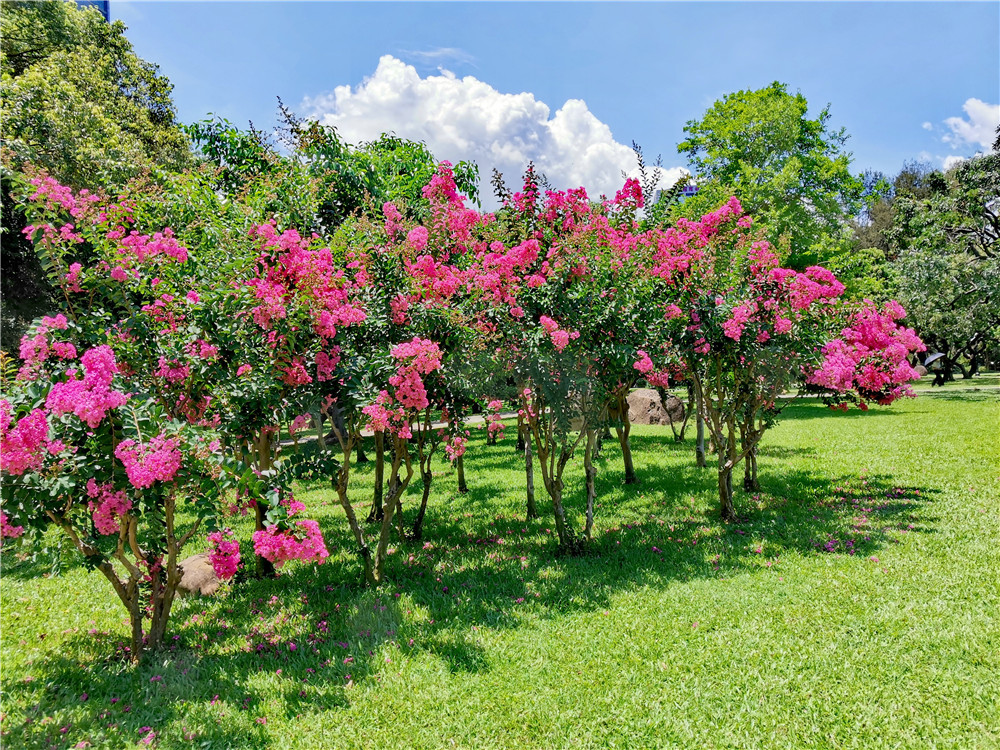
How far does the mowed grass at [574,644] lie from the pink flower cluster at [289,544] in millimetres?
1069

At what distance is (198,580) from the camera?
6.27 meters

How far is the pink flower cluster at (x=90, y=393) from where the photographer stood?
347 cm

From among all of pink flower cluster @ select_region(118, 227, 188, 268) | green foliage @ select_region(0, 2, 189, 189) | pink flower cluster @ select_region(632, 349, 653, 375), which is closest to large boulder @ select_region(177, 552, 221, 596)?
pink flower cluster @ select_region(118, 227, 188, 268)

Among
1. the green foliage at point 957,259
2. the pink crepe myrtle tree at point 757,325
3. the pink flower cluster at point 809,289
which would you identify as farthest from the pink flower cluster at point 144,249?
the green foliage at point 957,259

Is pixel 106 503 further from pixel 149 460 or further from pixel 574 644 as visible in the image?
pixel 574 644

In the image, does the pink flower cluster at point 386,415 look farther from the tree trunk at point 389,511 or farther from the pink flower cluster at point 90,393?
the pink flower cluster at point 90,393

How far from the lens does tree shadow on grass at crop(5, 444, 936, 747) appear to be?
3938 mm

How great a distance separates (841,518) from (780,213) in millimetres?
11525

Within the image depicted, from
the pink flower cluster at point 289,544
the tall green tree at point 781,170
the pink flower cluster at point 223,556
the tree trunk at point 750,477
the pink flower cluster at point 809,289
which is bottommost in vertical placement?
the tree trunk at point 750,477

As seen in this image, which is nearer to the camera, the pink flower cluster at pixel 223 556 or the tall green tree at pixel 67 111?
the pink flower cluster at pixel 223 556

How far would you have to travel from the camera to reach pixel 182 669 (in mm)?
4391

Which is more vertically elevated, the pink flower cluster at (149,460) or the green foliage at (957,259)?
the green foliage at (957,259)

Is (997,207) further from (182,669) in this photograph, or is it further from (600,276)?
(182,669)

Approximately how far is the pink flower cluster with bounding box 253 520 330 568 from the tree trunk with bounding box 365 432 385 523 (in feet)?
7.93
